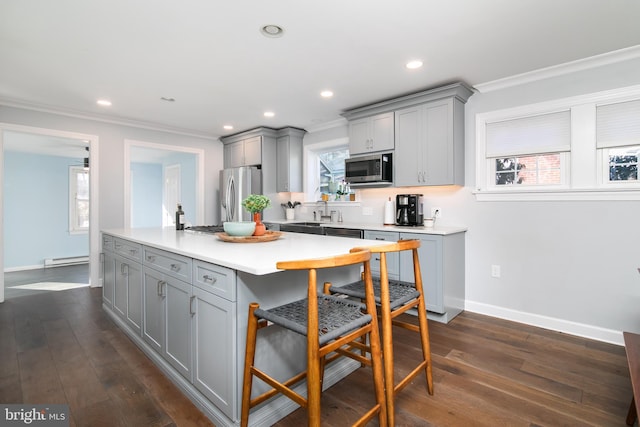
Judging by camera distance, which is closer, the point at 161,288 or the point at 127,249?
the point at 161,288

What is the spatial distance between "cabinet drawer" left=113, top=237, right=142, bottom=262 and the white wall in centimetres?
304

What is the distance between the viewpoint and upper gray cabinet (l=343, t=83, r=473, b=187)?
3.27 meters

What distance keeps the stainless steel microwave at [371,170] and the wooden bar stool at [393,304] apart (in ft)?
6.19

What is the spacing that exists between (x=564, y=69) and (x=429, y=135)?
4.06 ft

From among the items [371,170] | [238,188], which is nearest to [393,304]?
[371,170]

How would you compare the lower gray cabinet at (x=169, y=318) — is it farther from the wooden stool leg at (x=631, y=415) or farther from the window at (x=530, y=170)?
the window at (x=530, y=170)

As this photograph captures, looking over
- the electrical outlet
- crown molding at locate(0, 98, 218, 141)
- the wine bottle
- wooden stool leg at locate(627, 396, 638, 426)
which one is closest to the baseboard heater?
crown molding at locate(0, 98, 218, 141)

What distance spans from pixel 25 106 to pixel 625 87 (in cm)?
623

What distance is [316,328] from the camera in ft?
4.00

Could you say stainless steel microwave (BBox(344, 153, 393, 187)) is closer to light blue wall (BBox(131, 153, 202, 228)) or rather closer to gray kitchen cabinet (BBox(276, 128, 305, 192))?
gray kitchen cabinet (BBox(276, 128, 305, 192))

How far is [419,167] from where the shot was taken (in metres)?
3.51

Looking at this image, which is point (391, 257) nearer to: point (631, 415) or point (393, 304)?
point (393, 304)

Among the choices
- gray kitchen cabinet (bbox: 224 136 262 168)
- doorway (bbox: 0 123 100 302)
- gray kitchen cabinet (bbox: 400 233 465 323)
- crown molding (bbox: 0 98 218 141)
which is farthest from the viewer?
doorway (bbox: 0 123 100 302)

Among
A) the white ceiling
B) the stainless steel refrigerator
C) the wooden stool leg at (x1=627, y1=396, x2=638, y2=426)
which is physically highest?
the white ceiling
